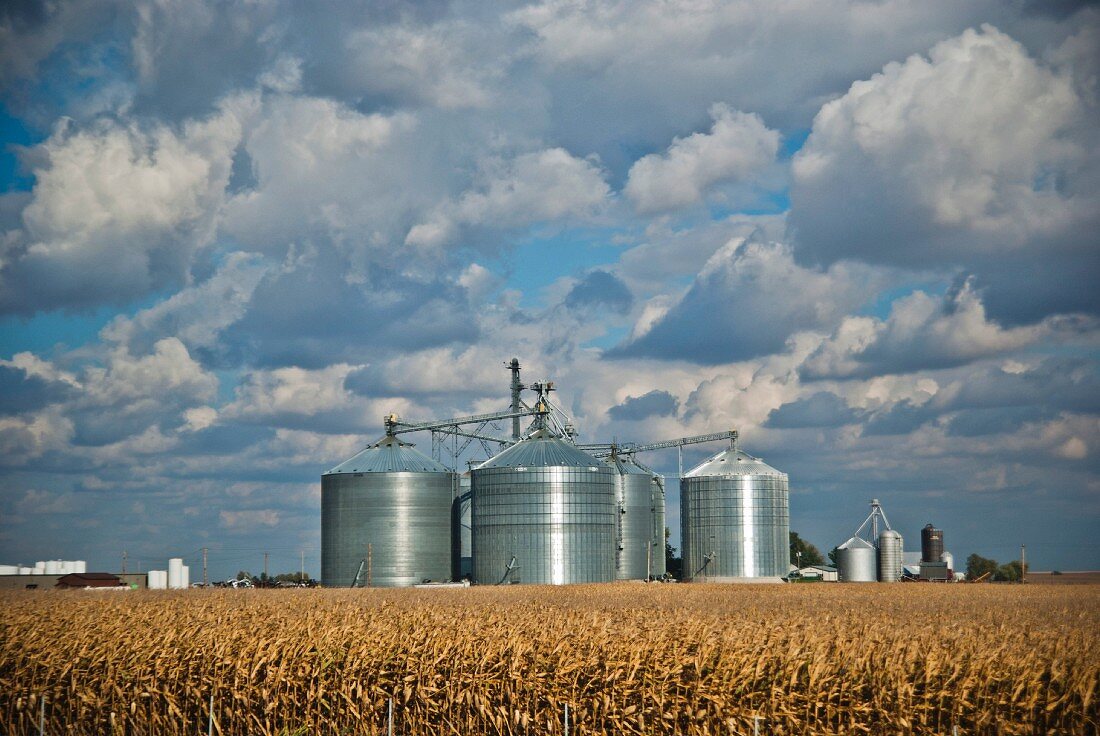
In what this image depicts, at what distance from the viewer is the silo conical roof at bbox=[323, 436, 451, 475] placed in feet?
388

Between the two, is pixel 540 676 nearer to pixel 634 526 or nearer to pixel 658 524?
pixel 634 526

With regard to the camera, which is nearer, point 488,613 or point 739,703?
point 739,703

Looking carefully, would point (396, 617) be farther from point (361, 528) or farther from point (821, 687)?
point (361, 528)

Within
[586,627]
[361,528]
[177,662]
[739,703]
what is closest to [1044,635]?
[739,703]

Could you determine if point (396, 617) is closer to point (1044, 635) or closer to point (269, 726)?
point (269, 726)

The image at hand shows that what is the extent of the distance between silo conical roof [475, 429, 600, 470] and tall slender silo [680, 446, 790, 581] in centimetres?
2451

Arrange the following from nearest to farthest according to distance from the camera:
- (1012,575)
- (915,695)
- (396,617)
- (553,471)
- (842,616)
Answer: (915,695)
(396,617)
(842,616)
(553,471)
(1012,575)

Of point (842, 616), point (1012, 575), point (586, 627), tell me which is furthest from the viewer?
point (1012, 575)

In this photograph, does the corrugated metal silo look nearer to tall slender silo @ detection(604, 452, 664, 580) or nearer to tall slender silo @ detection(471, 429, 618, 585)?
tall slender silo @ detection(471, 429, 618, 585)

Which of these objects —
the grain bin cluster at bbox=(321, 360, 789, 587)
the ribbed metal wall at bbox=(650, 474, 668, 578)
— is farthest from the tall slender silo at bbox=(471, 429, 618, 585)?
the ribbed metal wall at bbox=(650, 474, 668, 578)

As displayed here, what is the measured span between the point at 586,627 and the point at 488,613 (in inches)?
261

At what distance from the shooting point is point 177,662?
102 feet

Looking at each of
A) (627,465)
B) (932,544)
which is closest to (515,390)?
(627,465)

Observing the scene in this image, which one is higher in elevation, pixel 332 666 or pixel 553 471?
pixel 553 471
